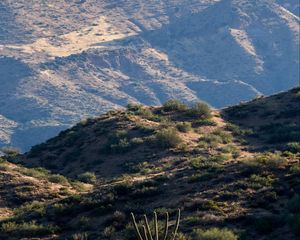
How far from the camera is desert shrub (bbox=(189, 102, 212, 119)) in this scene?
208ft

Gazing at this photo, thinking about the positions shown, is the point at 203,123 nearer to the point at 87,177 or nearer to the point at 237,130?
the point at 237,130

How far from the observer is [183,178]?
3797 cm

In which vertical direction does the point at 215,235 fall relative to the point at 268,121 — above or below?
above

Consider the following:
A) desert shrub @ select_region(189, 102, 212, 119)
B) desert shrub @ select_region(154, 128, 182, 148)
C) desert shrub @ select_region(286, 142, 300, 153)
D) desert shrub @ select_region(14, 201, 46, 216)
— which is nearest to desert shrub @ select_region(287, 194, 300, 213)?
desert shrub @ select_region(14, 201, 46, 216)

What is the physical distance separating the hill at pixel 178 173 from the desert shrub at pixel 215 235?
56mm

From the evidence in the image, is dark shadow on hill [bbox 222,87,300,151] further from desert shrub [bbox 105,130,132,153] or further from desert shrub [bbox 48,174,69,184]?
desert shrub [bbox 48,174,69,184]

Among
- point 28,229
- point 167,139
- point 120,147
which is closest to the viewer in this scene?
point 28,229

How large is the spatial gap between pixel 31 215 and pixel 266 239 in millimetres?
11159

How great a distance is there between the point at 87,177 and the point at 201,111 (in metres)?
17.8

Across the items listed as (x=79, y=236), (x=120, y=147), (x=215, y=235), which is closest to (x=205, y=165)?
(x=79, y=236)

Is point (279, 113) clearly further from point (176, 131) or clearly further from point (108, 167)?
point (108, 167)

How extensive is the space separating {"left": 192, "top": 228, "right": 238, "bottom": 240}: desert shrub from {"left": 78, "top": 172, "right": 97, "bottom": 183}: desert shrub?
18.6 m

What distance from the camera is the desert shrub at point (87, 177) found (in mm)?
47344

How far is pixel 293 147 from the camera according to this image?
49.4m
